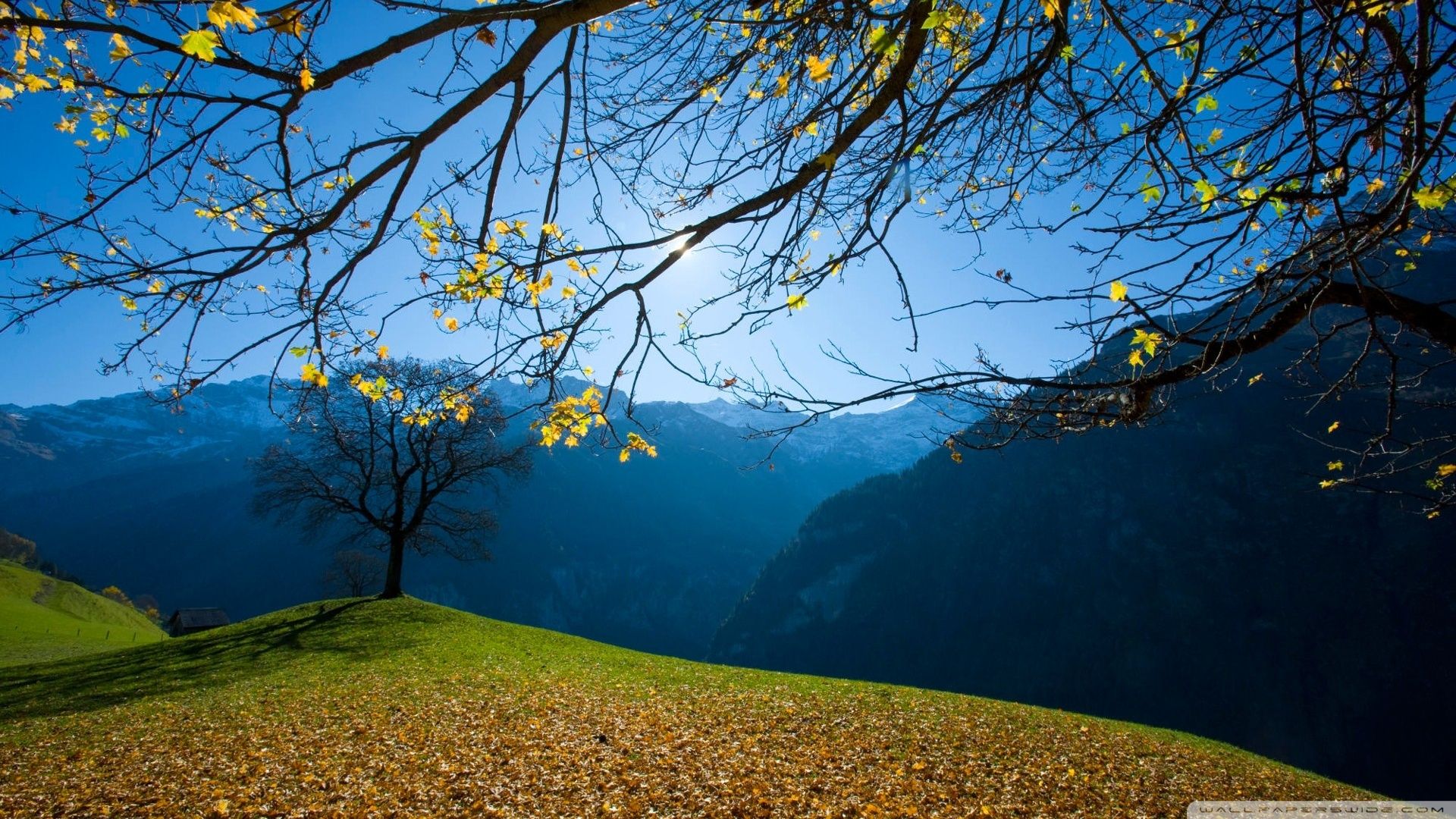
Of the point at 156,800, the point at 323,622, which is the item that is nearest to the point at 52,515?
the point at 323,622

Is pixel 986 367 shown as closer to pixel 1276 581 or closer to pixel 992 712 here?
pixel 992 712

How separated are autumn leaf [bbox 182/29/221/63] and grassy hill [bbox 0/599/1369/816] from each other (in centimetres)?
523

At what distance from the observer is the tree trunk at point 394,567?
61.4 feet

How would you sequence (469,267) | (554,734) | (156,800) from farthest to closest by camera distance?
(554,734)
(156,800)
(469,267)

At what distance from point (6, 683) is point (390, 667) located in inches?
282

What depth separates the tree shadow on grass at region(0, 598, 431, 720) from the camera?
9820 millimetres

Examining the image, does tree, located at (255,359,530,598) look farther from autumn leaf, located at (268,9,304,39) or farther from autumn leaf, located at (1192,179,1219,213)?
autumn leaf, located at (1192,179,1219,213)

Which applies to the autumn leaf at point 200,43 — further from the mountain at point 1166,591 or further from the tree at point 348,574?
the mountain at point 1166,591

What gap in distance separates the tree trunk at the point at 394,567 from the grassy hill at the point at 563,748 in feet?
23.8

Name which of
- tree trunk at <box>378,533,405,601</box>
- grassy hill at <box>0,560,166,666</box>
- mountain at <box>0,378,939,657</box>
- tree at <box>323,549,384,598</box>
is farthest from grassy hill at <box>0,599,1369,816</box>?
mountain at <box>0,378,939,657</box>

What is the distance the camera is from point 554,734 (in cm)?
686

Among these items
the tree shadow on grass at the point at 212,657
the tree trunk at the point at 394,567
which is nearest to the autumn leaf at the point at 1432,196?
the tree shadow on grass at the point at 212,657

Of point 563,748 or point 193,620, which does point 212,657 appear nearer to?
point 563,748

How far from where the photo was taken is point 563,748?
250 inches
